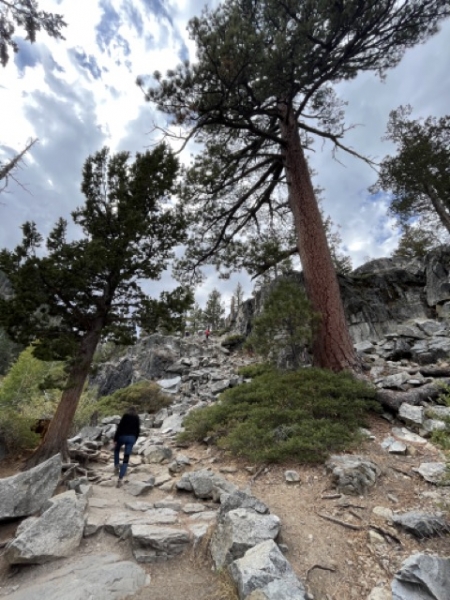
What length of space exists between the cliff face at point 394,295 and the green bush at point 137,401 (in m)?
8.58

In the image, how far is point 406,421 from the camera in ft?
16.9

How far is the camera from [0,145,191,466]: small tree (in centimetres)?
570

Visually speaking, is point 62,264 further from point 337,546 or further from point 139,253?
point 337,546

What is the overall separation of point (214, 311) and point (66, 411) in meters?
35.8

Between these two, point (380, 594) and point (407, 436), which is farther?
point (407, 436)

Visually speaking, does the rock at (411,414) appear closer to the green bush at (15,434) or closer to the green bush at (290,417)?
the green bush at (290,417)

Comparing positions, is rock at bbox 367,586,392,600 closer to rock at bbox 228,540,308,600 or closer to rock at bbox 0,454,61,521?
rock at bbox 228,540,308,600

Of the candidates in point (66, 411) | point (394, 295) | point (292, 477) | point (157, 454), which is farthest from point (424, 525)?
point (394, 295)

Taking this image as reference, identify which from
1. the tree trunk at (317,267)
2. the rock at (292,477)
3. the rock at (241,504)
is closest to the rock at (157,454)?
the rock at (292,477)

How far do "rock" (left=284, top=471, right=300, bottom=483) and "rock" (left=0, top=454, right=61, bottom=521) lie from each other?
3.28 meters

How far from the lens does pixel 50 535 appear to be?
2875 millimetres

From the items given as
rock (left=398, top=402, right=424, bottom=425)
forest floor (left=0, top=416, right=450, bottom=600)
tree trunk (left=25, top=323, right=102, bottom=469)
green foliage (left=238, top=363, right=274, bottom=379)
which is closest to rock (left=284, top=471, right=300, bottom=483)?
forest floor (left=0, top=416, right=450, bottom=600)

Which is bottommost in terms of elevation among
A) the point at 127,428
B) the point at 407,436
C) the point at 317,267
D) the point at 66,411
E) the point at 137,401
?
the point at 407,436

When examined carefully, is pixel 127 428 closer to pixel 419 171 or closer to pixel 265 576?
pixel 265 576
